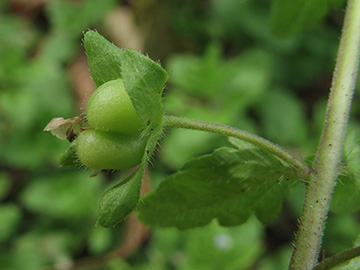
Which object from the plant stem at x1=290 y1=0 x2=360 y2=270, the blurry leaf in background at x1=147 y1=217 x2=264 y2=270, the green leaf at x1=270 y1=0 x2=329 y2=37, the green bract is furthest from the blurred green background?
the green bract

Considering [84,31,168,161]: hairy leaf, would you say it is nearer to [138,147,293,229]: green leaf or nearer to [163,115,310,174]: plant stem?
[163,115,310,174]: plant stem

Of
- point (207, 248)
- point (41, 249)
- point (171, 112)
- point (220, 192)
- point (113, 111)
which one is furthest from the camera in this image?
point (171, 112)

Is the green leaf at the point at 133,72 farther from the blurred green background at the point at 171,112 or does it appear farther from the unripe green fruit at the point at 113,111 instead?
the blurred green background at the point at 171,112

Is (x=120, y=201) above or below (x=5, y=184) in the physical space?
above

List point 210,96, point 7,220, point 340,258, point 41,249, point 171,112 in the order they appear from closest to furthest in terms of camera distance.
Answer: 1. point 340,258
2. point 7,220
3. point 41,249
4. point 171,112
5. point 210,96

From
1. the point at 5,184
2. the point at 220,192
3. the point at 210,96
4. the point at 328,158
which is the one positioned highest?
the point at 328,158

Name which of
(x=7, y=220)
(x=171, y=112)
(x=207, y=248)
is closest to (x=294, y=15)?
(x=207, y=248)

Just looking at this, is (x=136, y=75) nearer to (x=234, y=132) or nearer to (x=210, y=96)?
(x=234, y=132)

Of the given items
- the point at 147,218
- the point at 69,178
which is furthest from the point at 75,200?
the point at 147,218

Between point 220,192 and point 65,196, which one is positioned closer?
point 220,192
